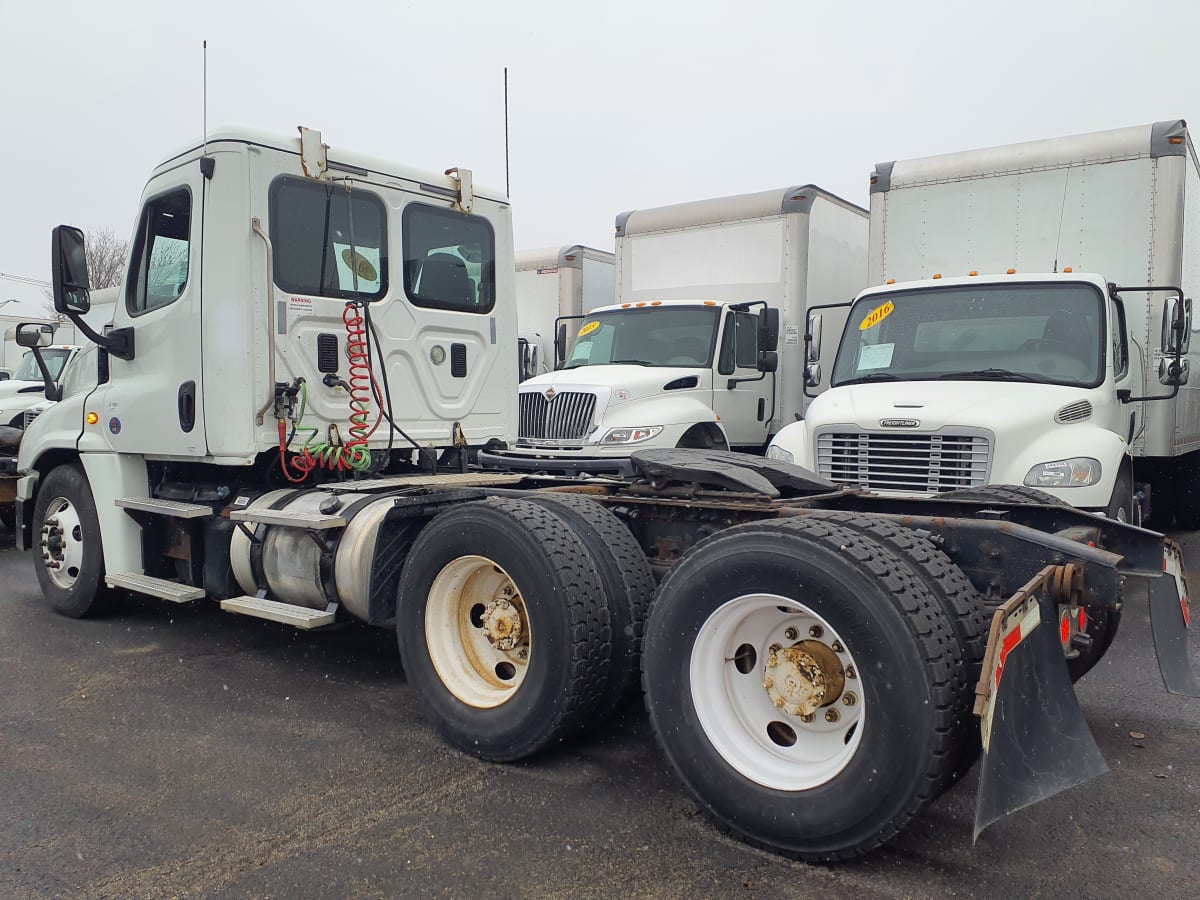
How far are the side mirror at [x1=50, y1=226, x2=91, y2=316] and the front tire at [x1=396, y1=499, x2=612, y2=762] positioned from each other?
2933 mm

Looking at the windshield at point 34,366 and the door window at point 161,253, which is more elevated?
the door window at point 161,253

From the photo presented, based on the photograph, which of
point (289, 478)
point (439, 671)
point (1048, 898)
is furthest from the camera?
point (289, 478)

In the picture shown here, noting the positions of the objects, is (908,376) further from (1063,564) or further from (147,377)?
(147,377)

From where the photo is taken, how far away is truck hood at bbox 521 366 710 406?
363 inches

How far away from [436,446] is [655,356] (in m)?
4.40

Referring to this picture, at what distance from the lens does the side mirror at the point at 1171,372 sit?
24.1 ft

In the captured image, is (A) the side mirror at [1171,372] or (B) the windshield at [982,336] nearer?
(B) the windshield at [982,336]

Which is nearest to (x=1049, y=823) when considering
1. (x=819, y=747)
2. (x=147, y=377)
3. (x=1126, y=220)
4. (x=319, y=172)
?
(x=819, y=747)

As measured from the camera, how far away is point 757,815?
3.13 m

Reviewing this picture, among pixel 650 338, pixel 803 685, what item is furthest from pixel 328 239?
pixel 650 338

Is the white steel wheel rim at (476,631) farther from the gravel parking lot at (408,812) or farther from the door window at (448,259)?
the door window at (448,259)

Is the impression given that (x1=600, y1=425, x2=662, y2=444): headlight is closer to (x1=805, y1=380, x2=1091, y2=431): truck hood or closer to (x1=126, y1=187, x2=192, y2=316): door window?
(x1=805, y1=380, x2=1091, y2=431): truck hood

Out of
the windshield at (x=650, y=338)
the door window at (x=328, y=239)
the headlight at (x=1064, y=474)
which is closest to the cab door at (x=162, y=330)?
the door window at (x=328, y=239)

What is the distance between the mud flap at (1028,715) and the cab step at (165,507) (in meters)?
4.47
